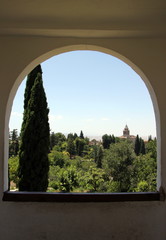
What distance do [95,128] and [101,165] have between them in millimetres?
2023

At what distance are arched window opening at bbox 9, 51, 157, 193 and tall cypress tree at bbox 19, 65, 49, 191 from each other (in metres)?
0.63

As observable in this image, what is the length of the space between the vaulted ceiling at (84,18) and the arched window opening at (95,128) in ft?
15.5

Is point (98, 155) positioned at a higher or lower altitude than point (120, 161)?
higher

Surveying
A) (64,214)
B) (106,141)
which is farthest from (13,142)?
(64,214)

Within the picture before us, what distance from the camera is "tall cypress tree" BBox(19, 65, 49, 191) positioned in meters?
5.51

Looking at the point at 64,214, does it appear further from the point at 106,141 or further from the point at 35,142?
the point at 106,141

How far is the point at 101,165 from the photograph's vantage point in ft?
30.4

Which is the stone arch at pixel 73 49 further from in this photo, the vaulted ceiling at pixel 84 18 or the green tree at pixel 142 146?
the green tree at pixel 142 146

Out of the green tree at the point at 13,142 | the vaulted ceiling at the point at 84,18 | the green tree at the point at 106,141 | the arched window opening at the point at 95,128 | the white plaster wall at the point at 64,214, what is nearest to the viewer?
the vaulted ceiling at the point at 84,18

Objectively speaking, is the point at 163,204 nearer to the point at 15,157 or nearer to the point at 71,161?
the point at 15,157

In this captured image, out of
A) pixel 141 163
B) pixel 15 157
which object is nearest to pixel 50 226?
pixel 15 157

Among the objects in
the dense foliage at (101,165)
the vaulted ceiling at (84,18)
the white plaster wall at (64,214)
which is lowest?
the dense foliage at (101,165)

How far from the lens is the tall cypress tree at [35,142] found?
18.1 feet

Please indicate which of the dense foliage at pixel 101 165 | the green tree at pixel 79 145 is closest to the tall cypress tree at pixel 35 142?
the dense foliage at pixel 101 165
